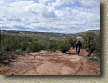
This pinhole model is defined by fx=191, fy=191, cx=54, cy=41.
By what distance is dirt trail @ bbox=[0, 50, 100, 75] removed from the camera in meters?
4.32

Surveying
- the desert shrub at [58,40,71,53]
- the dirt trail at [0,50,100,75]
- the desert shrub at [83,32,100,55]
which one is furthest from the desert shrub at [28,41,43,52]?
the desert shrub at [83,32,100,55]

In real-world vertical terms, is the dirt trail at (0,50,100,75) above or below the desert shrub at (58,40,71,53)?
below

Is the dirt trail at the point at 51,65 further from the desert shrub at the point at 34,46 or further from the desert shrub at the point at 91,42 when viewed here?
the desert shrub at the point at 91,42

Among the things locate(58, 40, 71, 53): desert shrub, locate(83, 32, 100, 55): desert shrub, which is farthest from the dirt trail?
locate(83, 32, 100, 55): desert shrub

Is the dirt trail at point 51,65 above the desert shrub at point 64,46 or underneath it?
underneath

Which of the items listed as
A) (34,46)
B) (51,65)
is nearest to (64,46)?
(51,65)

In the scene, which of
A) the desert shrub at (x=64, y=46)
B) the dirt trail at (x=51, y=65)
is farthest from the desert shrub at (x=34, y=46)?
the desert shrub at (x=64, y=46)

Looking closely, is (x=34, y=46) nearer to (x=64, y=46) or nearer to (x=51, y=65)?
(x=51, y=65)

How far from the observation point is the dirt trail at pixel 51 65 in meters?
4.32

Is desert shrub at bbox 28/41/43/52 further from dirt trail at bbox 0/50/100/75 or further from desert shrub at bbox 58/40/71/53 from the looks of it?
desert shrub at bbox 58/40/71/53

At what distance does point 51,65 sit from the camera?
171 inches

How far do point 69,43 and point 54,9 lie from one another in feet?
2.78

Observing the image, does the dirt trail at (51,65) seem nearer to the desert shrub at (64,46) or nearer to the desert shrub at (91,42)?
the desert shrub at (64,46)

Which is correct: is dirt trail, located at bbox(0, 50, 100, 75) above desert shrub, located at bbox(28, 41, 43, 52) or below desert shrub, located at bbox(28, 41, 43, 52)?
below
